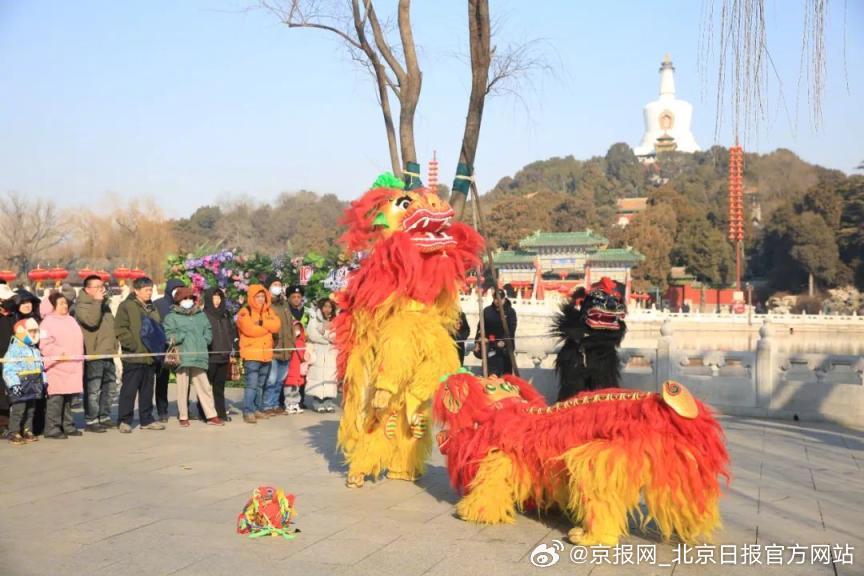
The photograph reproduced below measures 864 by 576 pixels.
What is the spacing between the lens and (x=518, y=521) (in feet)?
16.8

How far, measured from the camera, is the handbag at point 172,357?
8648 mm

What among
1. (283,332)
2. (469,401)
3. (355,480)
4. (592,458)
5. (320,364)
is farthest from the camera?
(320,364)

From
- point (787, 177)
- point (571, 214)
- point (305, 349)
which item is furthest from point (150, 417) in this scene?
point (787, 177)

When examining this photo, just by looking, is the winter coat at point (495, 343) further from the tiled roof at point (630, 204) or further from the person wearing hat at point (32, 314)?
the tiled roof at point (630, 204)

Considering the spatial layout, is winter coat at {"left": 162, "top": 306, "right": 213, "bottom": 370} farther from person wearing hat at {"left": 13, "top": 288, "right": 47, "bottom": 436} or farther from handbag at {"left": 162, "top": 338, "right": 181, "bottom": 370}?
person wearing hat at {"left": 13, "top": 288, "right": 47, "bottom": 436}

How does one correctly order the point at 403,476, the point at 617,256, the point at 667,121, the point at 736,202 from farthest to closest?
the point at 667,121 < the point at 617,256 < the point at 736,202 < the point at 403,476

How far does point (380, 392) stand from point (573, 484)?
5.46 ft

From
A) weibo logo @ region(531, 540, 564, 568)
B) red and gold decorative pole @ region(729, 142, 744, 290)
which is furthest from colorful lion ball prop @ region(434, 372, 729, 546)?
red and gold decorative pole @ region(729, 142, 744, 290)

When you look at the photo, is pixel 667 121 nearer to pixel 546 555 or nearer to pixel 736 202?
pixel 736 202

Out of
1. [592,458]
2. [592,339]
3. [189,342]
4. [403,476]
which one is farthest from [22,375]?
[592,458]

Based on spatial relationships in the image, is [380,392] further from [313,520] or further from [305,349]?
[305,349]

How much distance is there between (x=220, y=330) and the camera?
30.7ft

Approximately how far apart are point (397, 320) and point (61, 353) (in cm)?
383

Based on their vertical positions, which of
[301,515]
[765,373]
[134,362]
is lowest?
[301,515]
